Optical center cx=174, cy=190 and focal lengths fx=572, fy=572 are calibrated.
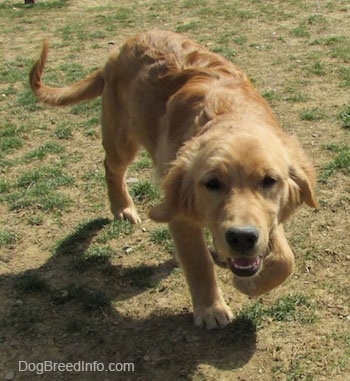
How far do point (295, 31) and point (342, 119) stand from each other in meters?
4.02

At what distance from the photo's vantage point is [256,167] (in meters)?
3.16

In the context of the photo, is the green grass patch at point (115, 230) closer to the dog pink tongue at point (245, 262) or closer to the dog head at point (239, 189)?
the dog head at point (239, 189)

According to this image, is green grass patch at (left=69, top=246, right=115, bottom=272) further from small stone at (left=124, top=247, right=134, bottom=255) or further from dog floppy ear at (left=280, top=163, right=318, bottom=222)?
dog floppy ear at (left=280, top=163, right=318, bottom=222)

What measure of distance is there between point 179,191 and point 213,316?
35.6 inches

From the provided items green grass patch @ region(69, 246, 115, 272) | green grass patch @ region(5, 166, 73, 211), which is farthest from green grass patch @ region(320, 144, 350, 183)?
green grass patch @ region(5, 166, 73, 211)

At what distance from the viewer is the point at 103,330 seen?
3.94m

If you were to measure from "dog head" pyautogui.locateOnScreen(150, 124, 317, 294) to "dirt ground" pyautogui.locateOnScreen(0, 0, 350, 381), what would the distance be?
665mm

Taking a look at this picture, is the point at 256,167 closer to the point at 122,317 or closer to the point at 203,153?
the point at 203,153

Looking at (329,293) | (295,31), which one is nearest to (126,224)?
(329,293)

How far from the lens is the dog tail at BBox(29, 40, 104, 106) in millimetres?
5418

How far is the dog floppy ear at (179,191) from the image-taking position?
3.49 m

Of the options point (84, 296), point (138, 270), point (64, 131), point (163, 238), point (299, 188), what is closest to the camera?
point (299, 188)

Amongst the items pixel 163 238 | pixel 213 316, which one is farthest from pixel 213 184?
pixel 163 238

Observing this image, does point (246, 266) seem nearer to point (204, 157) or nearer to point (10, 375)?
point (204, 157)
